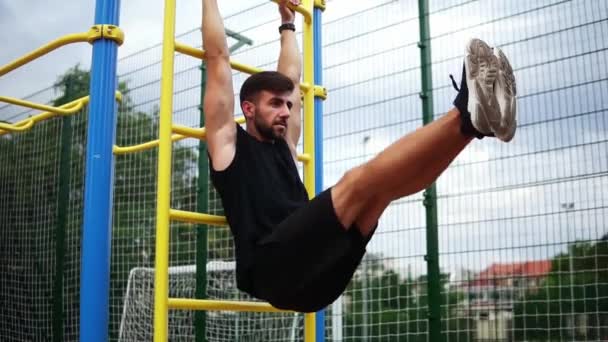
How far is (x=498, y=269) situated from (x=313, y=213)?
2.25 m

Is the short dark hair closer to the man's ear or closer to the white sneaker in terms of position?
the man's ear

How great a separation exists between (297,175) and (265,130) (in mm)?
210

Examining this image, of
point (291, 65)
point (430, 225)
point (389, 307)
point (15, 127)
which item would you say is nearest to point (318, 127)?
point (291, 65)

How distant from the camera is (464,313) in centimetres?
416

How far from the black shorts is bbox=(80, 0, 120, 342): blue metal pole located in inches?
21.2

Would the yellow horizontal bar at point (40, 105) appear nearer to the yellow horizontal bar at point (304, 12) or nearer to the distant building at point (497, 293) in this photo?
the yellow horizontal bar at point (304, 12)

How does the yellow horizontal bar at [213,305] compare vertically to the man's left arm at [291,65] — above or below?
below

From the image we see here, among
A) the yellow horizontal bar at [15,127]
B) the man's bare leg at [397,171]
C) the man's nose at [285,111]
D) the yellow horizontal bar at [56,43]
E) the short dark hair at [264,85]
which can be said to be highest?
the yellow horizontal bar at [56,43]

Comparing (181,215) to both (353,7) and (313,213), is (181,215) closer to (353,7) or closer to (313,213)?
(313,213)

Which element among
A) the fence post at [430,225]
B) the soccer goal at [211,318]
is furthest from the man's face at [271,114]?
the soccer goal at [211,318]

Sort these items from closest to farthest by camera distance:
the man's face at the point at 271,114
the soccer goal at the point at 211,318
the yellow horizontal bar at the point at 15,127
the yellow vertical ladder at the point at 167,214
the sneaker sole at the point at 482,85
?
the sneaker sole at the point at 482,85, the yellow vertical ladder at the point at 167,214, the man's face at the point at 271,114, the yellow horizontal bar at the point at 15,127, the soccer goal at the point at 211,318

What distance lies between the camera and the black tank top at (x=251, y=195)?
240 centimetres

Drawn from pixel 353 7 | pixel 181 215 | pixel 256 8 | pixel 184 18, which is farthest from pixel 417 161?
pixel 184 18

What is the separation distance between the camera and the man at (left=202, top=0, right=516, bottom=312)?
1946 millimetres
